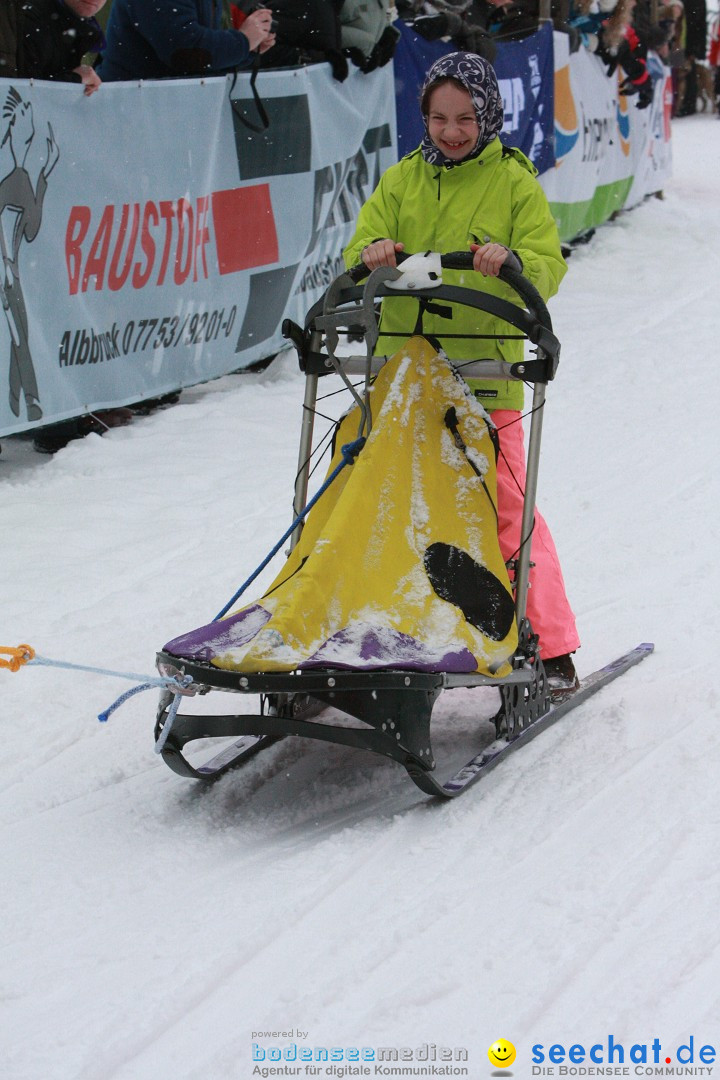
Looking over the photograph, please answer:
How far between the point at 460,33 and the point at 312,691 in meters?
7.68

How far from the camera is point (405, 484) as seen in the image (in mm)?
3291

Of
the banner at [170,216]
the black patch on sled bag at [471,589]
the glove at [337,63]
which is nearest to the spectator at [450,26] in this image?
the banner at [170,216]

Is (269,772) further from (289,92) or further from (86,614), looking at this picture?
(289,92)

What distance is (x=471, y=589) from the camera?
10.6 feet

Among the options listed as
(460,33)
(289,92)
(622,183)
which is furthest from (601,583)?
(622,183)

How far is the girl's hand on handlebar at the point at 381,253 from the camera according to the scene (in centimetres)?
328

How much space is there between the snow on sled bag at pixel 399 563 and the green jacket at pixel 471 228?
0.15 meters

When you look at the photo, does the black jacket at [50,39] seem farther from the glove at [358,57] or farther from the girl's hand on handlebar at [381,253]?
the girl's hand on handlebar at [381,253]

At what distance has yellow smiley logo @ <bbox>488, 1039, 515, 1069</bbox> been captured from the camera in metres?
2.09

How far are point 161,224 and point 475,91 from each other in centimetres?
363

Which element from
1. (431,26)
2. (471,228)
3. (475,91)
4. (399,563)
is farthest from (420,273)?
(431,26)

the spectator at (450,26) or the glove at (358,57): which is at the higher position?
the spectator at (450,26)

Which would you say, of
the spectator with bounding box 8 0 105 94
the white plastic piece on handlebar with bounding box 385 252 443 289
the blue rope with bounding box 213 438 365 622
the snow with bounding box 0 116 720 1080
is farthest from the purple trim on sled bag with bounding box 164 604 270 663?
the spectator with bounding box 8 0 105 94

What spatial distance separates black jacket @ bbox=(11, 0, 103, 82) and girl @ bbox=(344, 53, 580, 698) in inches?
127
